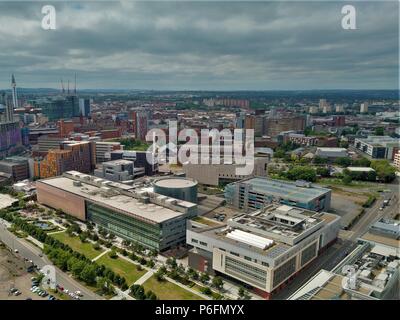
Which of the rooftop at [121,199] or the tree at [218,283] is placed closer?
the tree at [218,283]

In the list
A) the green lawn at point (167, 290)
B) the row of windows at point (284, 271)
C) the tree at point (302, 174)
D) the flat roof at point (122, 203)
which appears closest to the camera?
the row of windows at point (284, 271)

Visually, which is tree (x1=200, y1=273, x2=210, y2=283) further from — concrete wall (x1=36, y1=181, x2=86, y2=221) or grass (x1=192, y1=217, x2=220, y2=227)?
concrete wall (x1=36, y1=181, x2=86, y2=221)

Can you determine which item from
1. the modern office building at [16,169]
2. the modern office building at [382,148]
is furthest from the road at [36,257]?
the modern office building at [382,148]

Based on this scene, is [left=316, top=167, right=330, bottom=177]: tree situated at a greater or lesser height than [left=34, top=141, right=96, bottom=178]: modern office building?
lesser

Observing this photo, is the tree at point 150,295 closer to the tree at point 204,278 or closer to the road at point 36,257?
the road at point 36,257

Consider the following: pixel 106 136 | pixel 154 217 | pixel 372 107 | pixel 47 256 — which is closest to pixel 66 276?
pixel 47 256

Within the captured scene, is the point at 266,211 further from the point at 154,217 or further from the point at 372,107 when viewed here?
the point at 372,107
